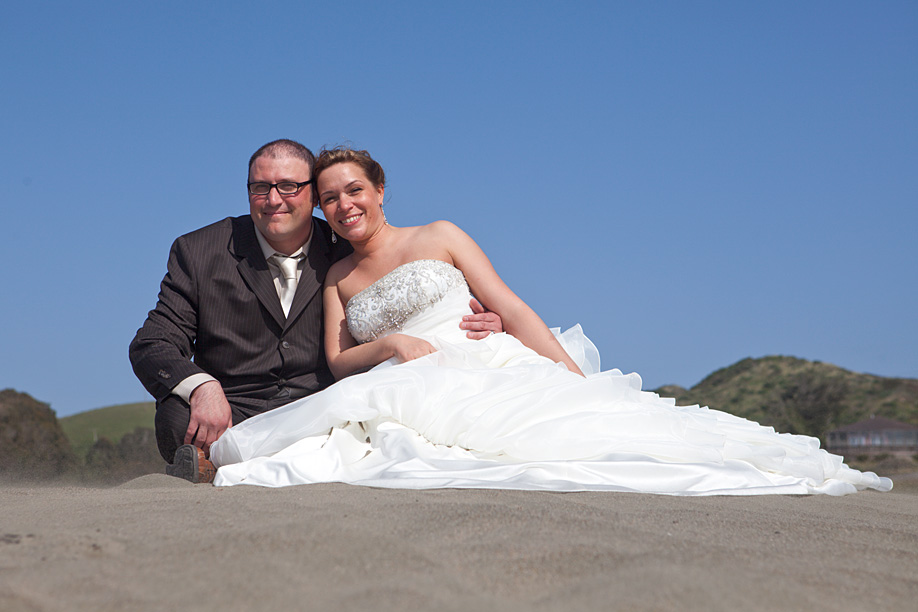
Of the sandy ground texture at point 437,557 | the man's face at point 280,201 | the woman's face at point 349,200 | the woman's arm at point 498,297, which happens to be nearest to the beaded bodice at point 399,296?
the woman's arm at point 498,297

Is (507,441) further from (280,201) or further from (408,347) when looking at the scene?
(280,201)

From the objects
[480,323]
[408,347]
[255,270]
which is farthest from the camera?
[255,270]

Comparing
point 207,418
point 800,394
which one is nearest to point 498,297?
point 207,418

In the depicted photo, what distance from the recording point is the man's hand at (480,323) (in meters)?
5.29

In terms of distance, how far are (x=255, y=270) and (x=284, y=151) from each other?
0.92 meters

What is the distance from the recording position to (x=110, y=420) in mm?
30375

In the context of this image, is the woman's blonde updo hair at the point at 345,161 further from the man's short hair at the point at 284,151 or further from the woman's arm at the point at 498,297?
the woman's arm at the point at 498,297

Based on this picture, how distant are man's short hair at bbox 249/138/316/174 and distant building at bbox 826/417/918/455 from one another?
23926mm

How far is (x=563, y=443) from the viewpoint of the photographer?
13.1 ft

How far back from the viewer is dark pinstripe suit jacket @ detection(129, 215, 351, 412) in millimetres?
5559

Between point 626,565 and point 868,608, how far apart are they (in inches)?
22.0

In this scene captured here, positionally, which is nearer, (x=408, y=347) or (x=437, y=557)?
(x=437, y=557)

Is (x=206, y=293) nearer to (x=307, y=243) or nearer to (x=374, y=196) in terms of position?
(x=307, y=243)

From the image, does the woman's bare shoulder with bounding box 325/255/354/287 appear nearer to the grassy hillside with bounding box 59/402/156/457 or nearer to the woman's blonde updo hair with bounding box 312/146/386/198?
the woman's blonde updo hair with bounding box 312/146/386/198
